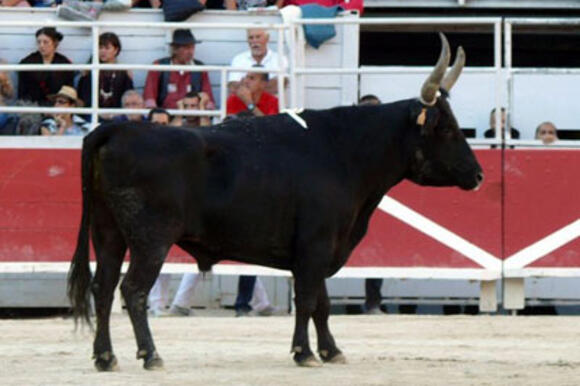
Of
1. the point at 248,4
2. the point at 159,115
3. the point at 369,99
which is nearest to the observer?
the point at 159,115

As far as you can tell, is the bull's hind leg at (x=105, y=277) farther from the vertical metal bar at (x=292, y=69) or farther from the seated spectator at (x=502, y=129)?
the seated spectator at (x=502, y=129)

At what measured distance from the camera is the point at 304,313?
402 inches

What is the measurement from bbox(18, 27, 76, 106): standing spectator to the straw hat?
300 millimetres

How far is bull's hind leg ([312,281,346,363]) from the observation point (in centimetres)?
1048

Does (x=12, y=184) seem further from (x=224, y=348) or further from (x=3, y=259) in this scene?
(x=224, y=348)

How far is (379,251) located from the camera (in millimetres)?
14953

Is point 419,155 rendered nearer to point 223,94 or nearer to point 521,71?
point 223,94

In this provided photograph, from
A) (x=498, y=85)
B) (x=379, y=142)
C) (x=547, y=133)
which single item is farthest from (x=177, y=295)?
(x=379, y=142)

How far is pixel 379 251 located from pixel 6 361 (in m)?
5.09

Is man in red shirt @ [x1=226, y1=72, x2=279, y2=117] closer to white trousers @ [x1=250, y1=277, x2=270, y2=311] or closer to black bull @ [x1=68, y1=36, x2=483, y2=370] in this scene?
white trousers @ [x1=250, y1=277, x2=270, y2=311]

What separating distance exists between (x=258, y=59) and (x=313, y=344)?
3.81m

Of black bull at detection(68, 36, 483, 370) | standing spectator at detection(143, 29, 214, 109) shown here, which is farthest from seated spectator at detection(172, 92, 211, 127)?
black bull at detection(68, 36, 483, 370)

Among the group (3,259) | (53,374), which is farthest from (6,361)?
(3,259)

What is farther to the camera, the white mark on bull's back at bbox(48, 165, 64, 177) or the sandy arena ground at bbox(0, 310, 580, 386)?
the white mark on bull's back at bbox(48, 165, 64, 177)
